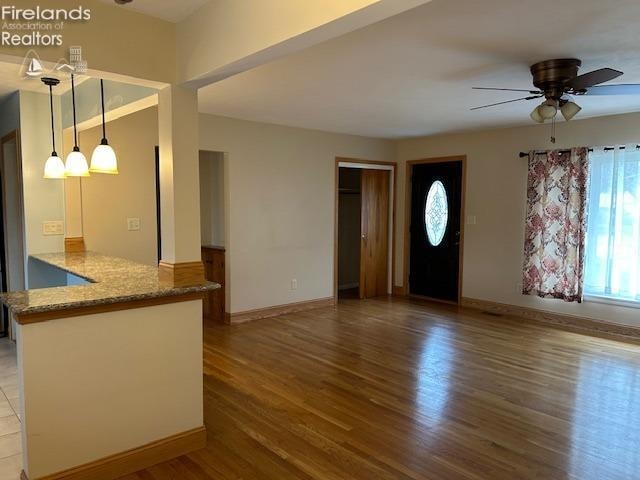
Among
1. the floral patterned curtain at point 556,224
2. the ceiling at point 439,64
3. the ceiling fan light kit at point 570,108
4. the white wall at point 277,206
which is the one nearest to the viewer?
the ceiling at point 439,64

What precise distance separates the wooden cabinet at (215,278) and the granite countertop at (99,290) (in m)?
2.03

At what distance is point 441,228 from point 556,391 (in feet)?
11.4

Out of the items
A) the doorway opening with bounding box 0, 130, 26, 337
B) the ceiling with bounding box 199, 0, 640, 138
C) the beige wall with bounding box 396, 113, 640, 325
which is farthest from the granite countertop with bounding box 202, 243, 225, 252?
the beige wall with bounding box 396, 113, 640, 325

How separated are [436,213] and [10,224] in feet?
17.5

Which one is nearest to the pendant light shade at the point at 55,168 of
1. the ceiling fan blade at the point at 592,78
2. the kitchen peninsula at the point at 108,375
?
the kitchen peninsula at the point at 108,375

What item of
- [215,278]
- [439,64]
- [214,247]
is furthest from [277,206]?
[439,64]

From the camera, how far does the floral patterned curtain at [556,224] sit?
509 centimetres

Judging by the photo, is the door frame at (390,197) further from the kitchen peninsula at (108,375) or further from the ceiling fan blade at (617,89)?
the kitchen peninsula at (108,375)

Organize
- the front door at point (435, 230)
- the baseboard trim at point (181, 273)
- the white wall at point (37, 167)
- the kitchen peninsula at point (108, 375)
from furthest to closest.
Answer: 1. the front door at point (435, 230)
2. the white wall at point (37, 167)
3. the baseboard trim at point (181, 273)
4. the kitchen peninsula at point (108, 375)

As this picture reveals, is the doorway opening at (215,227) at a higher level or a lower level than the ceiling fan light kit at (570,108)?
lower

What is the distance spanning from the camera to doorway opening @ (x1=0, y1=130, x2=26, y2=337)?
435 cm

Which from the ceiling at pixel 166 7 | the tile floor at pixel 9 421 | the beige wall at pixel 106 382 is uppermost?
the ceiling at pixel 166 7

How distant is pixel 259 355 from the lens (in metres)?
4.11

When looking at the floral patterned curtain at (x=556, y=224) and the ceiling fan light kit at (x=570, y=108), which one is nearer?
the ceiling fan light kit at (x=570, y=108)
